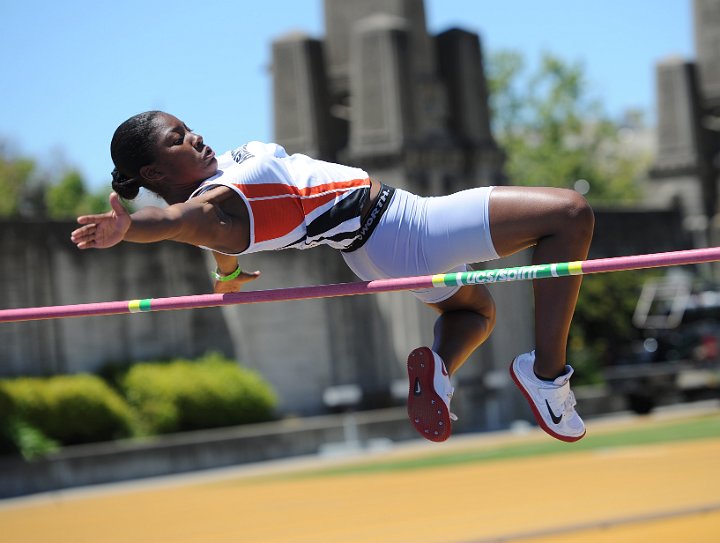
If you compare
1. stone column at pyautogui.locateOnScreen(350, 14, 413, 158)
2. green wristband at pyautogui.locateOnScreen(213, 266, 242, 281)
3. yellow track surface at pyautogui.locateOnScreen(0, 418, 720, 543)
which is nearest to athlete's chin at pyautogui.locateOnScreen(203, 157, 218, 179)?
green wristband at pyautogui.locateOnScreen(213, 266, 242, 281)

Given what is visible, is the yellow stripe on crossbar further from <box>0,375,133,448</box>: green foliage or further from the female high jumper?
<box>0,375,133,448</box>: green foliage

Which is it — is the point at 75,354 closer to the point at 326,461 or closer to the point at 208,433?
the point at 208,433

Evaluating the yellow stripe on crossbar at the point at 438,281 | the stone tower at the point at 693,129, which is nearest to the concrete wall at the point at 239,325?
the stone tower at the point at 693,129

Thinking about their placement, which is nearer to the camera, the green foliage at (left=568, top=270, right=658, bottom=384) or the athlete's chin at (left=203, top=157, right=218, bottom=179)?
the athlete's chin at (left=203, top=157, right=218, bottom=179)

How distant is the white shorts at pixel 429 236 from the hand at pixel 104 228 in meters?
1.34

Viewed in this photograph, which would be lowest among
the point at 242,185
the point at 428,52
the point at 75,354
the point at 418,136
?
the point at 75,354

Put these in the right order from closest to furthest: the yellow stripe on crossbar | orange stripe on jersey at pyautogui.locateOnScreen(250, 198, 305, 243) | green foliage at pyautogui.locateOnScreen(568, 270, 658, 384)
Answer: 1. orange stripe on jersey at pyautogui.locateOnScreen(250, 198, 305, 243)
2. the yellow stripe on crossbar
3. green foliage at pyautogui.locateOnScreen(568, 270, 658, 384)

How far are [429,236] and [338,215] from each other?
45cm

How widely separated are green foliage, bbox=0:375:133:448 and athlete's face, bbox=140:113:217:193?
43.7 ft

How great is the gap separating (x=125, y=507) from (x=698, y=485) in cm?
676

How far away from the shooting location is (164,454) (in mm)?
18578

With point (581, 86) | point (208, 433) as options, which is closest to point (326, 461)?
point (208, 433)

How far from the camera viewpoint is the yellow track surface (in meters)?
9.94

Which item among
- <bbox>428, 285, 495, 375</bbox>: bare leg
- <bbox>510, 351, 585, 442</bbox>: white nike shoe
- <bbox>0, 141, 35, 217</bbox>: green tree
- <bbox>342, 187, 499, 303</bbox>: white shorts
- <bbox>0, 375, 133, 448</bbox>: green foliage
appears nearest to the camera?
<bbox>342, 187, 499, 303</bbox>: white shorts
